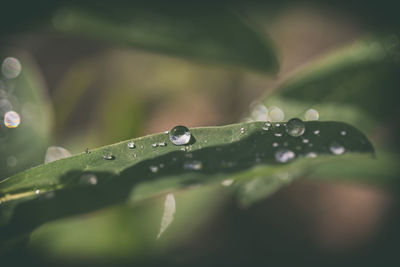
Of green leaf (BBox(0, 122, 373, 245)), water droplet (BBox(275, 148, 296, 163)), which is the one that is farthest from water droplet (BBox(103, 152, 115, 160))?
water droplet (BBox(275, 148, 296, 163))

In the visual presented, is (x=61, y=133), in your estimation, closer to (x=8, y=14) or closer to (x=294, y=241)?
(x=8, y=14)

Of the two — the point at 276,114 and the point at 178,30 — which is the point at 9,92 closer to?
the point at 178,30

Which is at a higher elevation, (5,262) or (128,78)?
(128,78)

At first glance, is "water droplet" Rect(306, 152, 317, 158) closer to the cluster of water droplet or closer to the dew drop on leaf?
the dew drop on leaf

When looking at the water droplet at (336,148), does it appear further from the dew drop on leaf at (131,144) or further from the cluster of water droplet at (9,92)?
the cluster of water droplet at (9,92)

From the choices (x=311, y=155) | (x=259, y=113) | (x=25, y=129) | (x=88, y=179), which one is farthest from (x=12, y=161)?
(x=311, y=155)

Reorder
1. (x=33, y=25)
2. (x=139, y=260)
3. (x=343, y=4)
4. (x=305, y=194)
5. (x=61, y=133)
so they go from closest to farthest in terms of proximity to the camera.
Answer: (x=33, y=25), (x=139, y=260), (x=61, y=133), (x=305, y=194), (x=343, y=4)

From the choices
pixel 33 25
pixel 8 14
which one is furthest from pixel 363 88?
pixel 8 14
